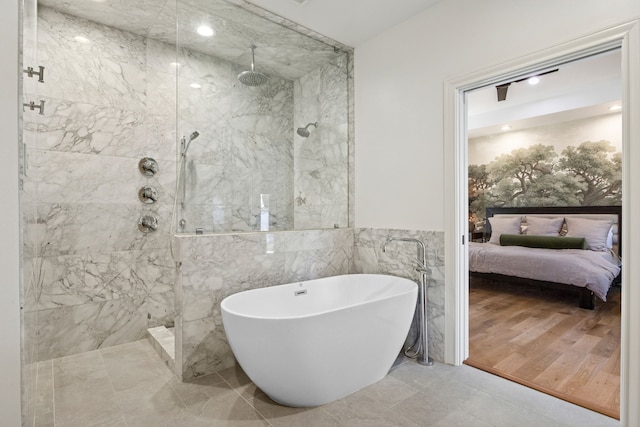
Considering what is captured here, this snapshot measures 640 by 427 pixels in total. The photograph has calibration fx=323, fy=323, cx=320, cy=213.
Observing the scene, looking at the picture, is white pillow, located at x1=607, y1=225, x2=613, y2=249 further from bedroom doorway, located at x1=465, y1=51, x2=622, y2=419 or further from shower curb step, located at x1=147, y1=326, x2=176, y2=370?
shower curb step, located at x1=147, y1=326, x2=176, y2=370

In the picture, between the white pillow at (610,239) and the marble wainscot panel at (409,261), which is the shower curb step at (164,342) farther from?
the white pillow at (610,239)

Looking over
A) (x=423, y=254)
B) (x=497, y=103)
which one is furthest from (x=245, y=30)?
(x=497, y=103)

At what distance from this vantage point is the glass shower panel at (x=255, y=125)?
2449 mm

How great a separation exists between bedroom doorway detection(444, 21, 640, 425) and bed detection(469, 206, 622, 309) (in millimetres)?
2161

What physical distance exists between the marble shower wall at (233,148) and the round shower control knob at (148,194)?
1.60 ft

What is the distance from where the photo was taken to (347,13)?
99.7 inches

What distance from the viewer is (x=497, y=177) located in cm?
568

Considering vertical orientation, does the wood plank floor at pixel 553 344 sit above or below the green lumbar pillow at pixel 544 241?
→ below

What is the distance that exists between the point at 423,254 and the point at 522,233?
142 inches

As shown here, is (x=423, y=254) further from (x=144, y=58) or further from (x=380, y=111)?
(x=144, y=58)

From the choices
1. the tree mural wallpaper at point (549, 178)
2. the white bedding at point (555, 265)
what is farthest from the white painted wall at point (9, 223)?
the tree mural wallpaper at point (549, 178)

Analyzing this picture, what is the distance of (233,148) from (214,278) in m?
1.14

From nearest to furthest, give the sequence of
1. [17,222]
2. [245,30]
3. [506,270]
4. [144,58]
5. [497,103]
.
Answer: [17,222] → [245,30] → [144,58] → [506,270] → [497,103]

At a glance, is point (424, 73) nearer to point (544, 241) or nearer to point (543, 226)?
point (544, 241)
